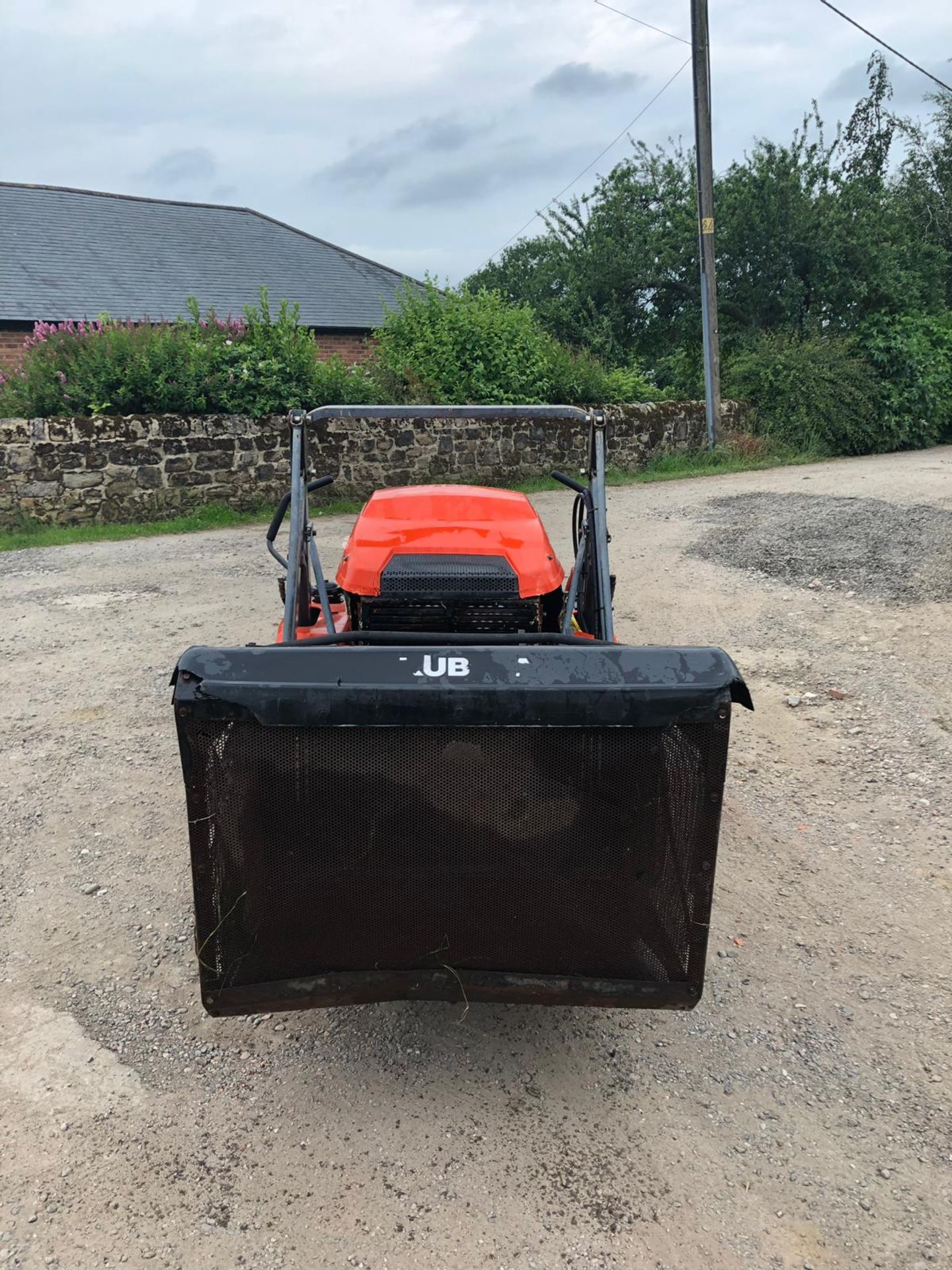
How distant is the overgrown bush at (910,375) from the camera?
1705 cm

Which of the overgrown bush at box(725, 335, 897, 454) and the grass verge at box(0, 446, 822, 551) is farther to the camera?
the overgrown bush at box(725, 335, 897, 454)

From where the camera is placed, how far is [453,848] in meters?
2.20

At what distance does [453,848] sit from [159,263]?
69.4 feet

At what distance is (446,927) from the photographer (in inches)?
89.5

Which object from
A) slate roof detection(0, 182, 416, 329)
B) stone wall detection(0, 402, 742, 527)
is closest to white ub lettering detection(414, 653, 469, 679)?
stone wall detection(0, 402, 742, 527)

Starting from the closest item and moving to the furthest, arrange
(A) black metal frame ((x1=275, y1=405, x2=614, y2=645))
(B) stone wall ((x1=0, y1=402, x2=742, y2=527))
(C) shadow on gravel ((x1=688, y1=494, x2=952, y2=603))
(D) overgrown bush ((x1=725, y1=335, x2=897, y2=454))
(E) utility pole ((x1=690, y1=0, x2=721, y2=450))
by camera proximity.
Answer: (A) black metal frame ((x1=275, y1=405, x2=614, y2=645)) → (C) shadow on gravel ((x1=688, y1=494, x2=952, y2=603)) → (B) stone wall ((x1=0, y1=402, x2=742, y2=527)) → (E) utility pole ((x1=690, y1=0, x2=721, y2=450)) → (D) overgrown bush ((x1=725, y1=335, x2=897, y2=454))

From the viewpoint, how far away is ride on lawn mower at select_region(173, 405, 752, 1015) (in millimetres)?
2043

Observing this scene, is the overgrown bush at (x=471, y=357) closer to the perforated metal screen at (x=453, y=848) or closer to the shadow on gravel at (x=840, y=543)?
the shadow on gravel at (x=840, y=543)

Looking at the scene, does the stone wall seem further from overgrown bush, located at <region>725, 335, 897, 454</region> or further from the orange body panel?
the orange body panel

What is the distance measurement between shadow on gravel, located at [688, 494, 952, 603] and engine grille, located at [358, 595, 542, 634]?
13.8 feet

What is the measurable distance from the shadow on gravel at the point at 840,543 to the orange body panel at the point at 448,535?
3934mm

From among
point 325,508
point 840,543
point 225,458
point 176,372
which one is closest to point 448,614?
point 840,543

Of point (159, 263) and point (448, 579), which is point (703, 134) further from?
point (448, 579)

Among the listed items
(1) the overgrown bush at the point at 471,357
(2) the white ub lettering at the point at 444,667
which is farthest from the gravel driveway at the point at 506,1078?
(1) the overgrown bush at the point at 471,357
